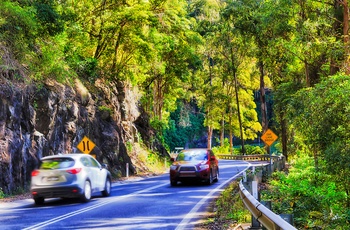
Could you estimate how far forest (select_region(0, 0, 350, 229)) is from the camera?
14938mm

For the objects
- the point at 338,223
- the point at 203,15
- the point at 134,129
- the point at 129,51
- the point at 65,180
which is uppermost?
the point at 203,15

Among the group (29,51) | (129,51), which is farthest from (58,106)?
(129,51)

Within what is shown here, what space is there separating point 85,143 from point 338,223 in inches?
604

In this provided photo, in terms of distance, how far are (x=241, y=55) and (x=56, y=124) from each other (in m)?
36.6

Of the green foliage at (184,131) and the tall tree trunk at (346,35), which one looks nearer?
the tall tree trunk at (346,35)

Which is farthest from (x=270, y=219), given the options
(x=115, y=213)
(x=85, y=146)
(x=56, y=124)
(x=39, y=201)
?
(x=56, y=124)

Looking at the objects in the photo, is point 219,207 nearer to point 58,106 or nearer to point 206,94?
point 58,106

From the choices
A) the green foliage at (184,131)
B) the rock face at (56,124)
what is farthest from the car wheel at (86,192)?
the green foliage at (184,131)

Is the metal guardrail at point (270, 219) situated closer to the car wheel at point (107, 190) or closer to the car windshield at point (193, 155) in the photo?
the car wheel at point (107, 190)

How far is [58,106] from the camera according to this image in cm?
2411

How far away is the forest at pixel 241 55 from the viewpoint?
14.9 m

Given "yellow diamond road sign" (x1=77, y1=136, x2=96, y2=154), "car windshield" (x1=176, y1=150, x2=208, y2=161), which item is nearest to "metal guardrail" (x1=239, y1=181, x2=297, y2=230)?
"car windshield" (x1=176, y1=150, x2=208, y2=161)

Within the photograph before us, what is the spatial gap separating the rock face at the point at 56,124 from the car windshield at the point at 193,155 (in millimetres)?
6464

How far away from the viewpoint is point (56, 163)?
14.8 metres
